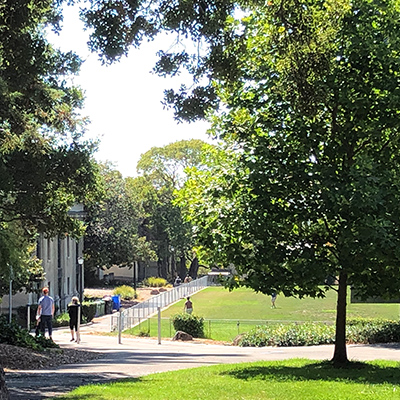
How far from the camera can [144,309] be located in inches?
1414

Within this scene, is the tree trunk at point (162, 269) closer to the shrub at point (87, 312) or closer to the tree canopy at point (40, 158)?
the shrub at point (87, 312)

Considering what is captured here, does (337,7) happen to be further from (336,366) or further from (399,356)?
(399,356)

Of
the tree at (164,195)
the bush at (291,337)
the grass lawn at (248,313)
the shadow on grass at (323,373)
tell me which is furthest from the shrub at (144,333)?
the tree at (164,195)

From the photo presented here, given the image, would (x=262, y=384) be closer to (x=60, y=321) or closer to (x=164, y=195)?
(x=60, y=321)

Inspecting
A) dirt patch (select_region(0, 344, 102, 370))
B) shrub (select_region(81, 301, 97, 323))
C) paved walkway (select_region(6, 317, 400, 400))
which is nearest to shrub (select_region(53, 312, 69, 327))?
shrub (select_region(81, 301, 97, 323))

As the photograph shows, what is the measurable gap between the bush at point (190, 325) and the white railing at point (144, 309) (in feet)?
7.68

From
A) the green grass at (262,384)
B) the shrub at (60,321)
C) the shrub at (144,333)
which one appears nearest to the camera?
the green grass at (262,384)

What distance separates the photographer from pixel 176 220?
80.1 m

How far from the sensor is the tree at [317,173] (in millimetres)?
12188

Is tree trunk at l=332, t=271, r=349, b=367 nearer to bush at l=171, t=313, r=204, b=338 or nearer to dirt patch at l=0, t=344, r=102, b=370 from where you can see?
dirt patch at l=0, t=344, r=102, b=370

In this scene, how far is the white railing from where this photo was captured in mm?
31562

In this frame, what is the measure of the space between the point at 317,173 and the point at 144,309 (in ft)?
81.1

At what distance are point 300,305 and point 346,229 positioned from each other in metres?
35.6

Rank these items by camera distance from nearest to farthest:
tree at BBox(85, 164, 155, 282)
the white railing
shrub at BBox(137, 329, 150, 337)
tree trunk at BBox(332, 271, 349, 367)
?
tree trunk at BBox(332, 271, 349, 367) < shrub at BBox(137, 329, 150, 337) < the white railing < tree at BBox(85, 164, 155, 282)
